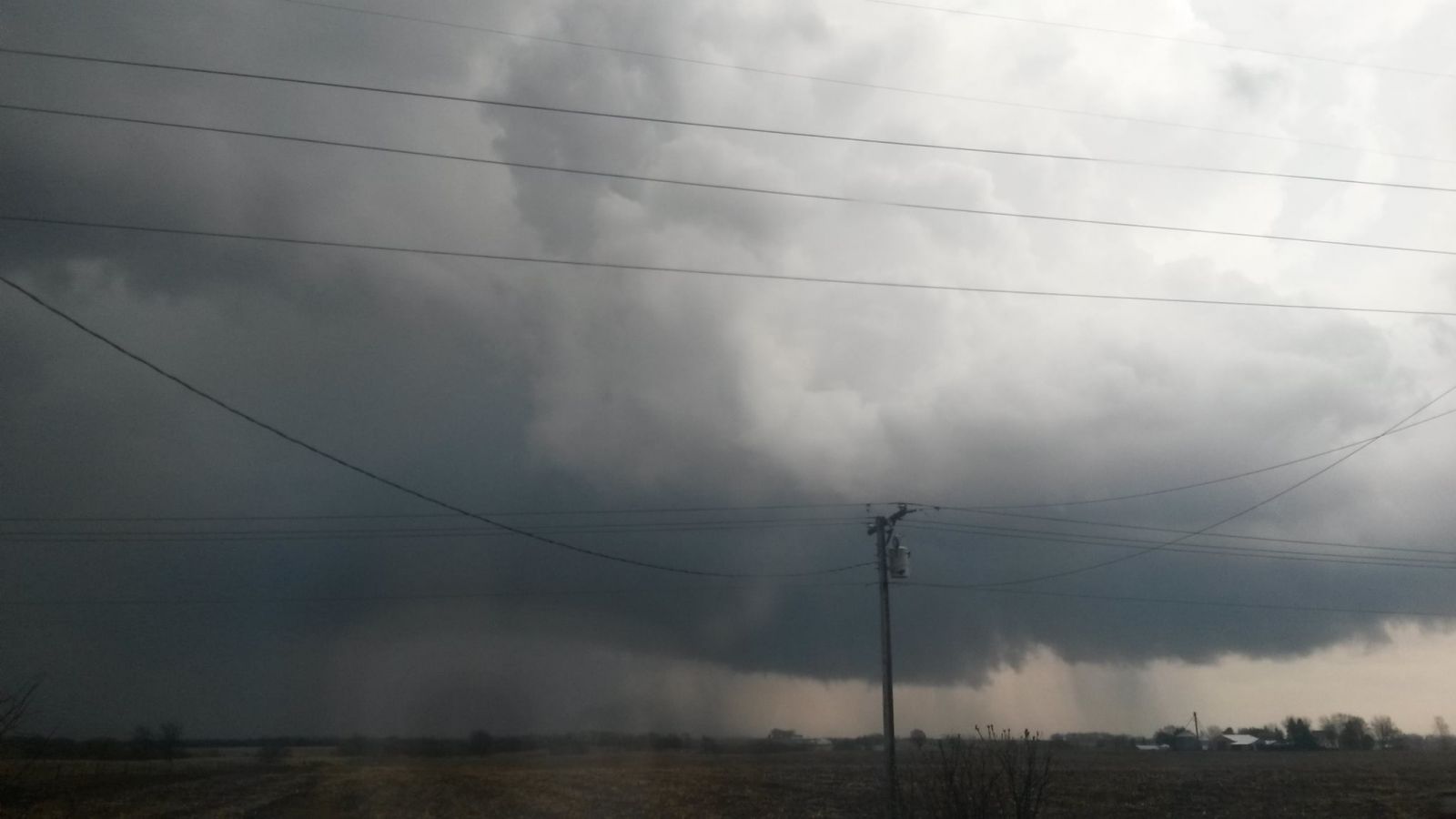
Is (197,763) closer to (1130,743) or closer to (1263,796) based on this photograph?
(1263,796)

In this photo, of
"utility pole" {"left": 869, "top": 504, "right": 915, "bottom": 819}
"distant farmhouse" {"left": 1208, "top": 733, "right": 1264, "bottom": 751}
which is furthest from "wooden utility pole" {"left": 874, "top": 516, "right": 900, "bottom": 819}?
"distant farmhouse" {"left": 1208, "top": 733, "right": 1264, "bottom": 751}

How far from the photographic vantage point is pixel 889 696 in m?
38.6

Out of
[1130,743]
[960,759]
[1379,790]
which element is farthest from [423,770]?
[1130,743]

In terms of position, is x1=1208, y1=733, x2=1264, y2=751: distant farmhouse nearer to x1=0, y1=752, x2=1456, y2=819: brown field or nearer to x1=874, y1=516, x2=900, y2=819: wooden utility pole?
x1=0, y1=752, x2=1456, y2=819: brown field

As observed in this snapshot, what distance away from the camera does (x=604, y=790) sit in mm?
63000

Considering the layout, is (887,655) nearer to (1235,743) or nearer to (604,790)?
(604,790)

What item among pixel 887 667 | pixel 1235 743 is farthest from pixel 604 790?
pixel 1235 743

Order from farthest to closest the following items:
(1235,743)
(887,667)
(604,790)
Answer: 1. (1235,743)
2. (604,790)
3. (887,667)

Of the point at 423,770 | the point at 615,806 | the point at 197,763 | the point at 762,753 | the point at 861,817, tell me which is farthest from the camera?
the point at 762,753

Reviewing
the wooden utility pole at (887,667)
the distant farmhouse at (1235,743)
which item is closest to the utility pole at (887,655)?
the wooden utility pole at (887,667)

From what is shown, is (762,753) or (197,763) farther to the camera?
(762,753)

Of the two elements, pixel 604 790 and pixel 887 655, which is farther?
pixel 604 790

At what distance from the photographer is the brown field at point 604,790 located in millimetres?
49156

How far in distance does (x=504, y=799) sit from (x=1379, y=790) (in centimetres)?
5528
